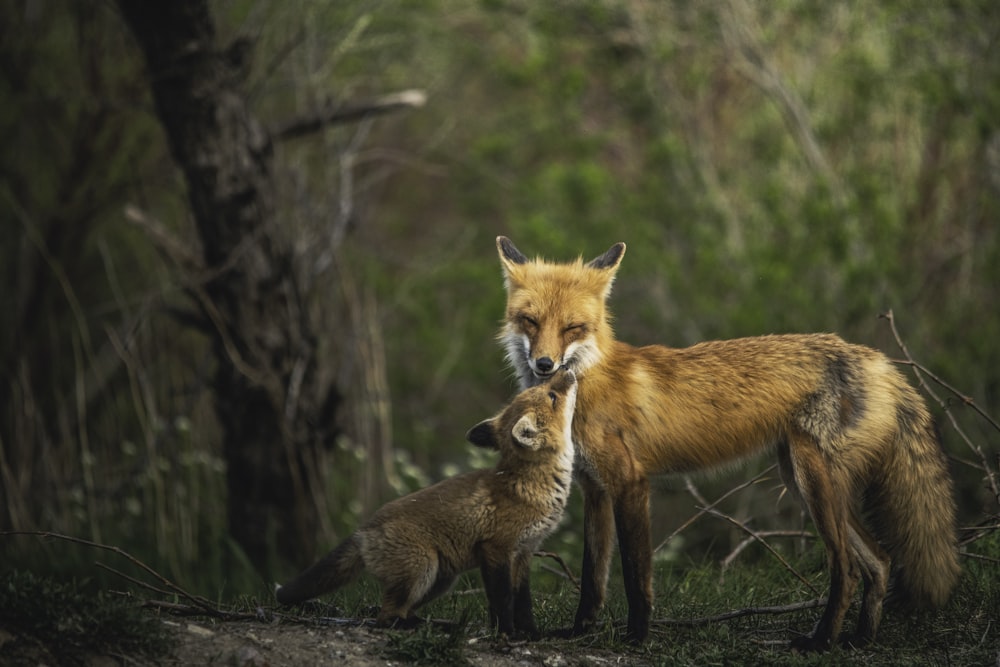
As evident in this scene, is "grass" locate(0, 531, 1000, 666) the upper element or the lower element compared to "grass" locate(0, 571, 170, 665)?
lower

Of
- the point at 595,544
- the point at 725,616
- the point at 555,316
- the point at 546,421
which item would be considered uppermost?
the point at 555,316

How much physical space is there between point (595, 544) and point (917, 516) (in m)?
1.56

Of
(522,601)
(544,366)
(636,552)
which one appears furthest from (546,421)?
(522,601)

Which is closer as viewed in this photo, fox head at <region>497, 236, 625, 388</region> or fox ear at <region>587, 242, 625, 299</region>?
fox head at <region>497, 236, 625, 388</region>

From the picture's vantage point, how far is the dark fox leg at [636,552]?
5.07 m

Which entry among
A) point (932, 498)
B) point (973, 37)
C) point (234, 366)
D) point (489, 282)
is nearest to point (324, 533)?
point (234, 366)

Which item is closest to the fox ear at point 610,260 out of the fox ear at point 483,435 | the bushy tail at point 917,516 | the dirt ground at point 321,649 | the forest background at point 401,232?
the fox ear at point 483,435

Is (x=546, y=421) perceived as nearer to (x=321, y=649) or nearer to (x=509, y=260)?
(x=509, y=260)

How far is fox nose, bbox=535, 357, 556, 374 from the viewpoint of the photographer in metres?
5.27

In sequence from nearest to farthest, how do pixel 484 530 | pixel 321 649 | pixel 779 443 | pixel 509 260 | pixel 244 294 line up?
pixel 321 649 < pixel 484 530 < pixel 779 443 < pixel 509 260 < pixel 244 294

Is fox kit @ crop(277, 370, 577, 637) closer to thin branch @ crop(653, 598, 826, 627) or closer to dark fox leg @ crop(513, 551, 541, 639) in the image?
dark fox leg @ crop(513, 551, 541, 639)

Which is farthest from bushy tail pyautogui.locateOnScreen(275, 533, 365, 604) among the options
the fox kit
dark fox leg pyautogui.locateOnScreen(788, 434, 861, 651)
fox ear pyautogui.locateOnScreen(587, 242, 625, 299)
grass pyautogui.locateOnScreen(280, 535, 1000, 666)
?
dark fox leg pyautogui.locateOnScreen(788, 434, 861, 651)

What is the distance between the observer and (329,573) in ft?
16.5

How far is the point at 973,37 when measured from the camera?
A: 39.5 ft
